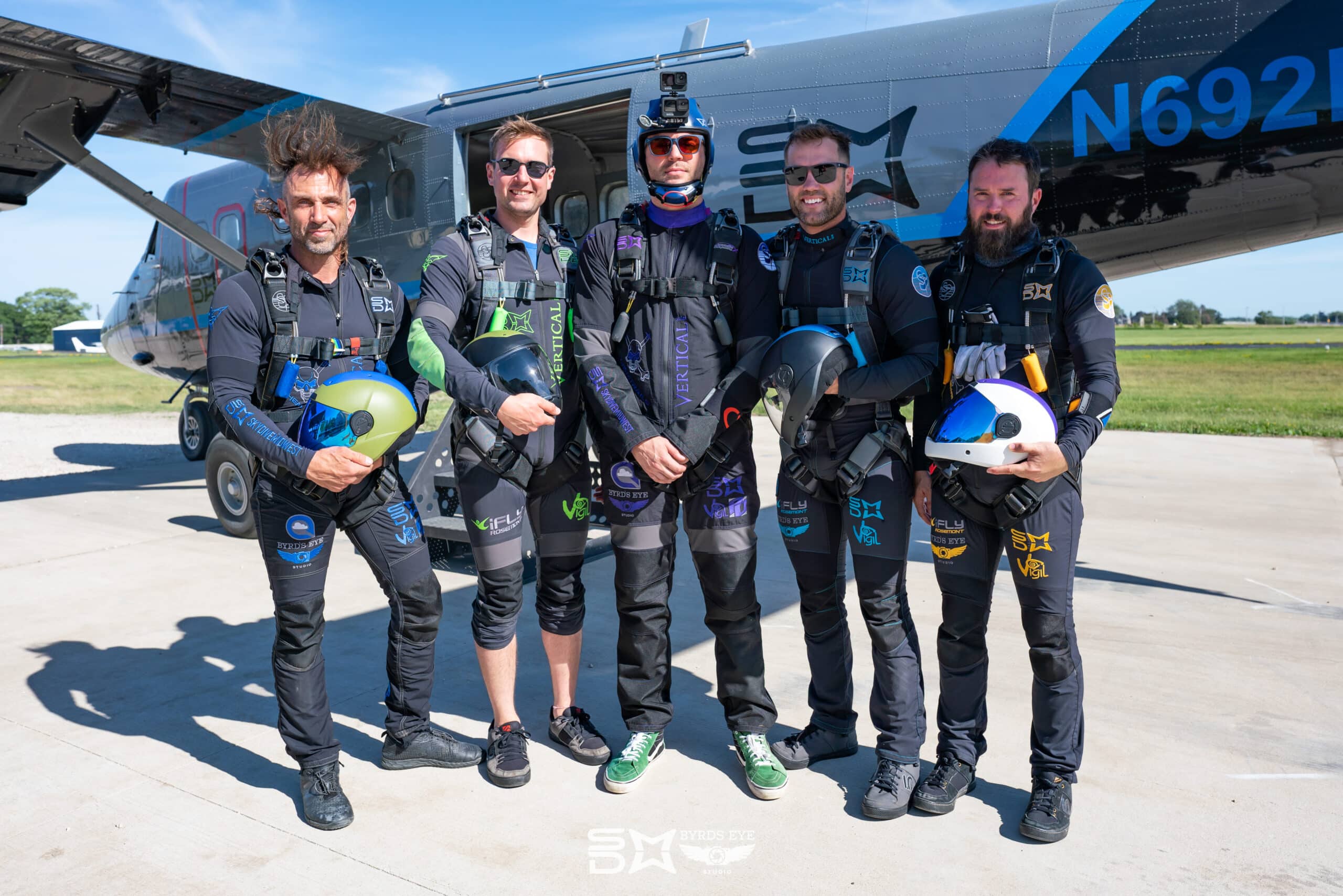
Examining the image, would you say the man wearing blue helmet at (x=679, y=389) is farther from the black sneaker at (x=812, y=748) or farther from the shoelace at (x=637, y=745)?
the black sneaker at (x=812, y=748)

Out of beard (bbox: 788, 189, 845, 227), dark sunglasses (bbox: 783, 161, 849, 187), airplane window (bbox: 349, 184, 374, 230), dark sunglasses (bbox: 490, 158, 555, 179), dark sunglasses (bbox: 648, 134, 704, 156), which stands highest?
airplane window (bbox: 349, 184, 374, 230)

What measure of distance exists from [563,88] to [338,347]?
15.6ft

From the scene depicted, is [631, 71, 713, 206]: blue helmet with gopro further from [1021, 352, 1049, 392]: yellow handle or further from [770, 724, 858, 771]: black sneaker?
[770, 724, 858, 771]: black sneaker

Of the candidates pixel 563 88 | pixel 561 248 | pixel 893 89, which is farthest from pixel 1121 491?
pixel 561 248

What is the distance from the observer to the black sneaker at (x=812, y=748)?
3736mm

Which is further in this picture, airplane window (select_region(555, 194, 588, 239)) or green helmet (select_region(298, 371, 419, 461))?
airplane window (select_region(555, 194, 588, 239))

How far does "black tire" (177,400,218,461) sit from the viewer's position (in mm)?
11852

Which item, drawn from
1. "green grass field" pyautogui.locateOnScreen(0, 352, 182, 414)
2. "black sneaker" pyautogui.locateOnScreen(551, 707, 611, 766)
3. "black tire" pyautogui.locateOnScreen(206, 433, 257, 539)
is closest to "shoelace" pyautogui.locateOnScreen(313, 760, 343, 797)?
"black sneaker" pyautogui.locateOnScreen(551, 707, 611, 766)

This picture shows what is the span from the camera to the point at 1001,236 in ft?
11.0

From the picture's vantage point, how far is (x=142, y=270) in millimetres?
11484

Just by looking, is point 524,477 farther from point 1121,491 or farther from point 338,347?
point 1121,491

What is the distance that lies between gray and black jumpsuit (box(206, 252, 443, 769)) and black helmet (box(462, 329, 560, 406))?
39 centimetres

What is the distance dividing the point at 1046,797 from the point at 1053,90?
4.43 metres

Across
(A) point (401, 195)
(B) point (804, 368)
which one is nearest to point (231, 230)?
(A) point (401, 195)
